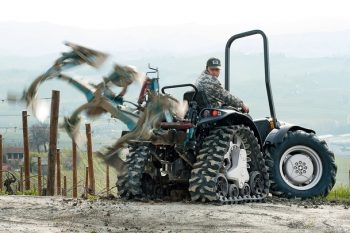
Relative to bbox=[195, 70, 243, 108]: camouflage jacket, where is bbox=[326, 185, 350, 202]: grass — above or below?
below

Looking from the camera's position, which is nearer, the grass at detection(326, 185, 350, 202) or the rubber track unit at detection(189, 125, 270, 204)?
the rubber track unit at detection(189, 125, 270, 204)

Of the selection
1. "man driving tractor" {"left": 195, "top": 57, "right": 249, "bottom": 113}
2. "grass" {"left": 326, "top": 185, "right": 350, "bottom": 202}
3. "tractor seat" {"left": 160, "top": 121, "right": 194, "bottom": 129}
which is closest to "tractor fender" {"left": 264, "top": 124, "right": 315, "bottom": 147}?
"man driving tractor" {"left": 195, "top": 57, "right": 249, "bottom": 113}

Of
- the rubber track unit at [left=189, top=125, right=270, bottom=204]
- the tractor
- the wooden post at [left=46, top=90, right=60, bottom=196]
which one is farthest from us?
the wooden post at [left=46, top=90, right=60, bottom=196]

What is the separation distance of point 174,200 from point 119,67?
2235 millimetres

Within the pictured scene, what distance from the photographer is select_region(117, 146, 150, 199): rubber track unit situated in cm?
1203

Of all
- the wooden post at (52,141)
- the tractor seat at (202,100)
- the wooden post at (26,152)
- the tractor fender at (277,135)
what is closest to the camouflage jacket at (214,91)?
the tractor seat at (202,100)

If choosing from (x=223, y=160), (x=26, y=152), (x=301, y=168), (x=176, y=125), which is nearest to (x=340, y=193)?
(x=301, y=168)

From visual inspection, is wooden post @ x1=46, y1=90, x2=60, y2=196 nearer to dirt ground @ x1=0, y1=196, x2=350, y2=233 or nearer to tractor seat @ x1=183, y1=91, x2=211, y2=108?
dirt ground @ x1=0, y1=196, x2=350, y2=233

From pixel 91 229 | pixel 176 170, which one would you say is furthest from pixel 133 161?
pixel 91 229

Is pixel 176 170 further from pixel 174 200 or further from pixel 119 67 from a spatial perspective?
pixel 119 67

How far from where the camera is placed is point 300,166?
13.7 meters

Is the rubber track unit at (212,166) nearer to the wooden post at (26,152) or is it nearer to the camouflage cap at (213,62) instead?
the camouflage cap at (213,62)

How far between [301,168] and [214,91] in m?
2.28

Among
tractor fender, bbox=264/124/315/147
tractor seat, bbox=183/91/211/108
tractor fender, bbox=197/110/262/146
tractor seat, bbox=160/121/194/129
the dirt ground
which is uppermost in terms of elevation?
tractor seat, bbox=183/91/211/108
